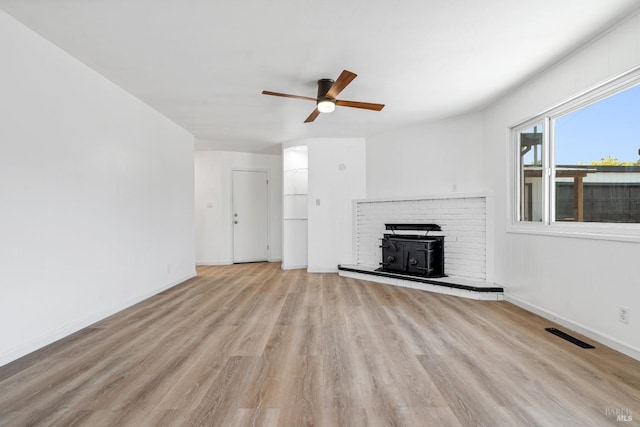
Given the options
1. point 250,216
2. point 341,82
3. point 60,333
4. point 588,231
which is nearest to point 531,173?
point 588,231

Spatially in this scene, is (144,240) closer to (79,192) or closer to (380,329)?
(79,192)

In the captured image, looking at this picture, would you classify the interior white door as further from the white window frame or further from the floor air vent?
the floor air vent

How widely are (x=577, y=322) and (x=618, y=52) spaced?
2154 mm

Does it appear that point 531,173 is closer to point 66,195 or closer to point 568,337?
point 568,337

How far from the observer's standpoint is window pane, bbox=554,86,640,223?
7.89ft

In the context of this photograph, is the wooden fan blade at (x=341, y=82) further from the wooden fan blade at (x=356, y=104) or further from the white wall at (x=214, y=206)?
the white wall at (x=214, y=206)

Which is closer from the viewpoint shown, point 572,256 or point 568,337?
point 568,337

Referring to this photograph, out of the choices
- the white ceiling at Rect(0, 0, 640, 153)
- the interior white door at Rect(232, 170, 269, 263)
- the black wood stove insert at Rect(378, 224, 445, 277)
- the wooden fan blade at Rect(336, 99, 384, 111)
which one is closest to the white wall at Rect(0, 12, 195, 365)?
the white ceiling at Rect(0, 0, 640, 153)

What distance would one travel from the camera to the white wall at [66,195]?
2.27 m

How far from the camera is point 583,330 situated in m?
2.65

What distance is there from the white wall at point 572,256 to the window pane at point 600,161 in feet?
0.74

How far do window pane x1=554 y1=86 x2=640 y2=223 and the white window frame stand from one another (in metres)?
0.05

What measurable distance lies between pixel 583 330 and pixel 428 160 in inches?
116

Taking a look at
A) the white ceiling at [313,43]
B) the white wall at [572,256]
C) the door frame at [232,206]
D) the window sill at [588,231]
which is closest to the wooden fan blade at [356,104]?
the white ceiling at [313,43]
